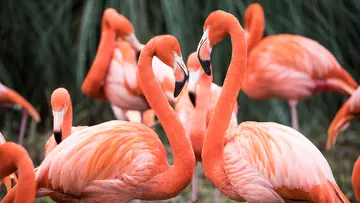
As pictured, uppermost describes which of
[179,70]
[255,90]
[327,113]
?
[179,70]

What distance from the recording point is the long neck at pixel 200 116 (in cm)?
429

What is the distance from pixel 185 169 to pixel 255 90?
237cm

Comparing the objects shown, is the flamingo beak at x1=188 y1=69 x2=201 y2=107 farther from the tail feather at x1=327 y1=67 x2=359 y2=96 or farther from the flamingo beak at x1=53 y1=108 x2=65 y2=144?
the tail feather at x1=327 y1=67 x2=359 y2=96

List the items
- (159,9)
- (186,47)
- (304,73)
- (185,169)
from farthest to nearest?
(159,9), (186,47), (304,73), (185,169)

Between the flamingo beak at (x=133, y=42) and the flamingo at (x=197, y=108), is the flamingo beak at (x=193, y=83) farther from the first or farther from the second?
the flamingo beak at (x=133, y=42)

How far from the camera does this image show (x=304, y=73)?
5688 mm

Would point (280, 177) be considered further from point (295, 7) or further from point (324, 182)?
point (295, 7)

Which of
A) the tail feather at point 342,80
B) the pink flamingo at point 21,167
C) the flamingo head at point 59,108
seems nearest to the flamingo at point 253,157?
the flamingo head at point 59,108

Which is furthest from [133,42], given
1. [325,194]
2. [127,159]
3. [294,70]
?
[325,194]

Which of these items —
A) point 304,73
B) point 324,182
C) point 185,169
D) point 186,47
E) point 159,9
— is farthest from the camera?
point 159,9

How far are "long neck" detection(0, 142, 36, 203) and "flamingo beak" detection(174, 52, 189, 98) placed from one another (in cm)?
87

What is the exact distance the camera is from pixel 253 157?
3.51 metres

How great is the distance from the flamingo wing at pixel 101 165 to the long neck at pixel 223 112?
0.90 ft

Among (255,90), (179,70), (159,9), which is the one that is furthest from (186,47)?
(179,70)
